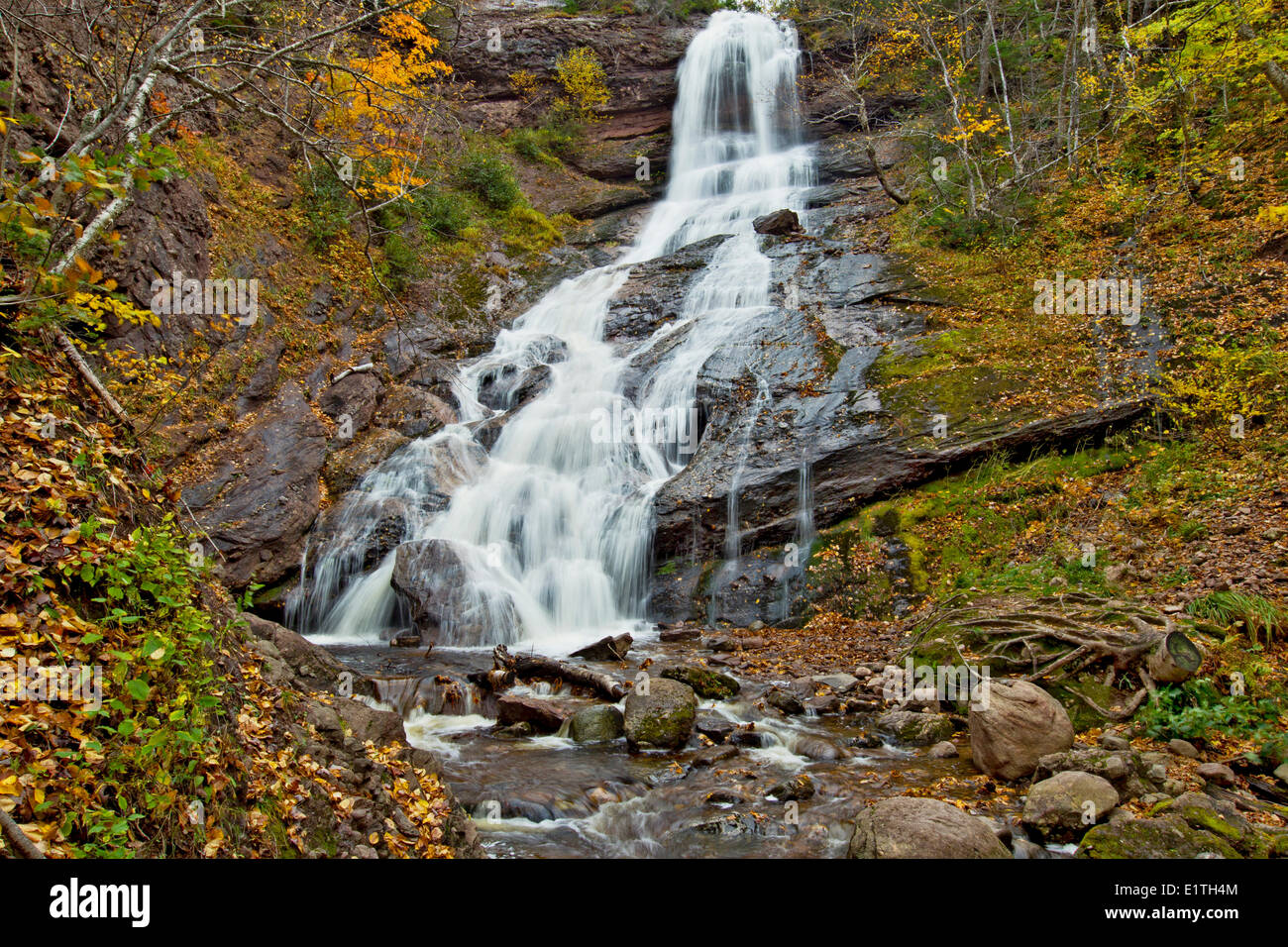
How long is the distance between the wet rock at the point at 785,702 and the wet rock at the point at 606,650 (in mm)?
2593

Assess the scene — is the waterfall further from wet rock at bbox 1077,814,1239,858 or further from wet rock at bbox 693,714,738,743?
wet rock at bbox 1077,814,1239,858

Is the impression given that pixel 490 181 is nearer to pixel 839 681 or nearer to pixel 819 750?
pixel 839 681

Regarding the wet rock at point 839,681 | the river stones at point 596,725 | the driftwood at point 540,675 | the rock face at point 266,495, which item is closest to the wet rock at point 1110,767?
the wet rock at point 839,681

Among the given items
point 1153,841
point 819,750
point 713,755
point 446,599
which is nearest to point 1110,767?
point 1153,841

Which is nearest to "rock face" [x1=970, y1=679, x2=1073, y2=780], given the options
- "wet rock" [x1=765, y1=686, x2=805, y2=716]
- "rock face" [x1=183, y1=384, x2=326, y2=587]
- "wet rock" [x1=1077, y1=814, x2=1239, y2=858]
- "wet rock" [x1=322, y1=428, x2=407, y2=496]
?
"wet rock" [x1=1077, y1=814, x2=1239, y2=858]

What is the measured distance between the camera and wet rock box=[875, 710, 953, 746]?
648cm

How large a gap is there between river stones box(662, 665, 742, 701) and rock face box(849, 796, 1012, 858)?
3476mm

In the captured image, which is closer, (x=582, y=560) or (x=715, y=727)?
(x=715, y=727)

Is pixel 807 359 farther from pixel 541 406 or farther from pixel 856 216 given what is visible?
pixel 856 216

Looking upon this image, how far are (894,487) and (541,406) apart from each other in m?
8.24

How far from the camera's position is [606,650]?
31.3 feet

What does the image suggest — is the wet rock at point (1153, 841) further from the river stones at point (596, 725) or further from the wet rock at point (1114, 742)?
the river stones at point (596, 725)

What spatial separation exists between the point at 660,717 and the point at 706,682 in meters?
1.32

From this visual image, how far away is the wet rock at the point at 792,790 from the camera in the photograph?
5.41m
